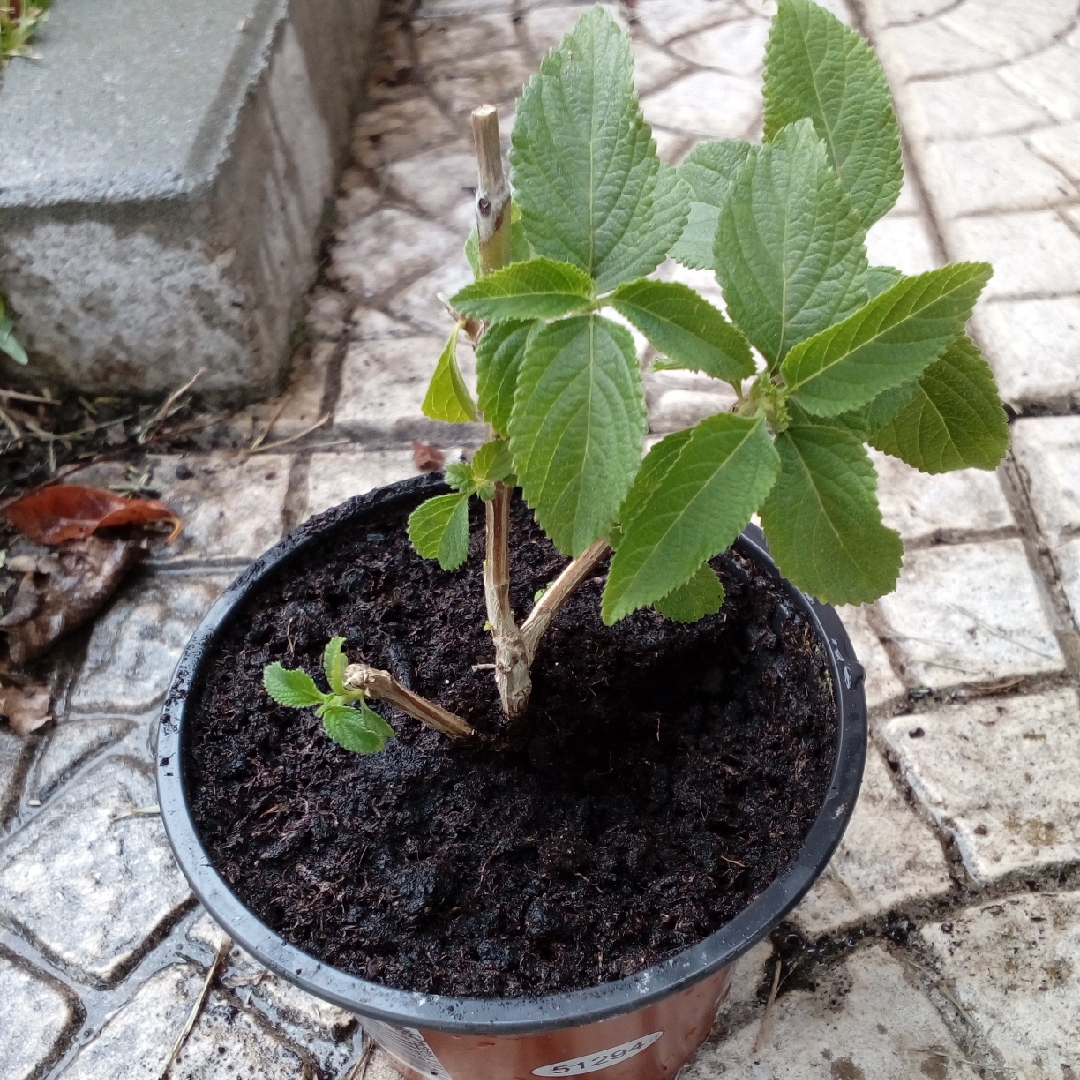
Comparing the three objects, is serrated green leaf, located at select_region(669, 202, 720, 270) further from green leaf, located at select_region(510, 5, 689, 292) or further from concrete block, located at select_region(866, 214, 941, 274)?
concrete block, located at select_region(866, 214, 941, 274)

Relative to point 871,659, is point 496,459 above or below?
above

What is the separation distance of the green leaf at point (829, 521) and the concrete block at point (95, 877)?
1.10m

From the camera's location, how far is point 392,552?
47.2 inches

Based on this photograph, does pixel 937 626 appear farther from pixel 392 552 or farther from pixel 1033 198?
pixel 1033 198

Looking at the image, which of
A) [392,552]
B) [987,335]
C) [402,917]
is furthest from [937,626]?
[402,917]

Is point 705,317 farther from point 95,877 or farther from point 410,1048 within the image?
point 95,877

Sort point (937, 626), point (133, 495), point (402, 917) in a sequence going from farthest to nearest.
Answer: point (133, 495) → point (937, 626) → point (402, 917)

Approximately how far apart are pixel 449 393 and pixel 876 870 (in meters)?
0.98

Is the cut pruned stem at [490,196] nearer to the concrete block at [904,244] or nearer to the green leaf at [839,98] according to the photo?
the green leaf at [839,98]

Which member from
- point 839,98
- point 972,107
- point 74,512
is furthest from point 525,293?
point 972,107

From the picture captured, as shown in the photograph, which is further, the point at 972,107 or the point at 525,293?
the point at 972,107

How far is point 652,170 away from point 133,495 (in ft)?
4.84

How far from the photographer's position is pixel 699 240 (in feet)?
2.49

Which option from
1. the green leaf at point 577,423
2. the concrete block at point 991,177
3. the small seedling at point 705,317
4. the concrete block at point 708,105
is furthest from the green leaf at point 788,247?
the concrete block at point 708,105
